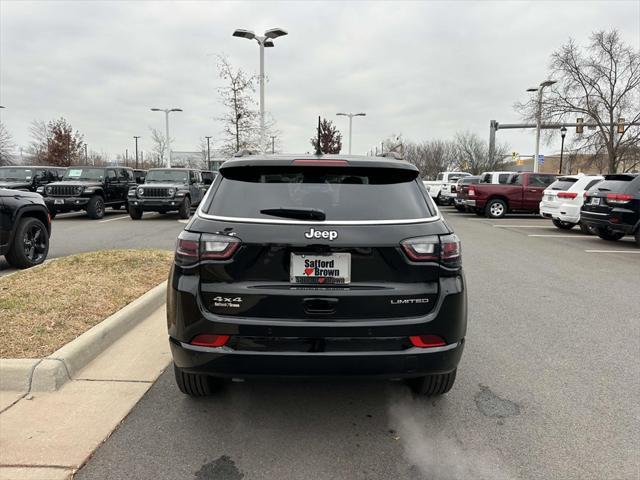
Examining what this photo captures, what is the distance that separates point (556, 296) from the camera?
6473mm

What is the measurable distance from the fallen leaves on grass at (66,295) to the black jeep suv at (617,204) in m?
9.77

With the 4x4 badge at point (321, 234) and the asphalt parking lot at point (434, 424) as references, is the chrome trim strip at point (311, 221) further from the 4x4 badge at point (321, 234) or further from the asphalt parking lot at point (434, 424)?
the asphalt parking lot at point (434, 424)

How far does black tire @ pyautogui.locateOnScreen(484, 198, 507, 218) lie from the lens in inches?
763

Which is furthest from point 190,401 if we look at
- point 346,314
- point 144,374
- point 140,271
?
point 140,271

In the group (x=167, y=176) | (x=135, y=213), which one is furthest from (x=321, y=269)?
(x=167, y=176)

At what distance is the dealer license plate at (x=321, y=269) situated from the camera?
266 cm

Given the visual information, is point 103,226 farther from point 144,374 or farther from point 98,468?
point 98,468

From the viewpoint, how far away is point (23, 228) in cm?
729

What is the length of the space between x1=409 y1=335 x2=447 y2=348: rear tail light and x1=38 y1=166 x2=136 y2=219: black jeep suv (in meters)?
16.4

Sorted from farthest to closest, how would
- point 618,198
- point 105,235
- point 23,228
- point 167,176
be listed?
point 167,176
point 105,235
point 618,198
point 23,228

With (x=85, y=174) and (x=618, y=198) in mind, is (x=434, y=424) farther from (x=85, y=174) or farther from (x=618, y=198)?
(x=85, y=174)

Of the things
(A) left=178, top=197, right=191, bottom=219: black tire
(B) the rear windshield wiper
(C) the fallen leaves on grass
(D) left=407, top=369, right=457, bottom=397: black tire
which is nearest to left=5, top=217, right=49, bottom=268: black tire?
(C) the fallen leaves on grass

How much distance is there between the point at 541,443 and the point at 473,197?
17.5 metres

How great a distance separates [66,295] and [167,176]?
13.5 metres
